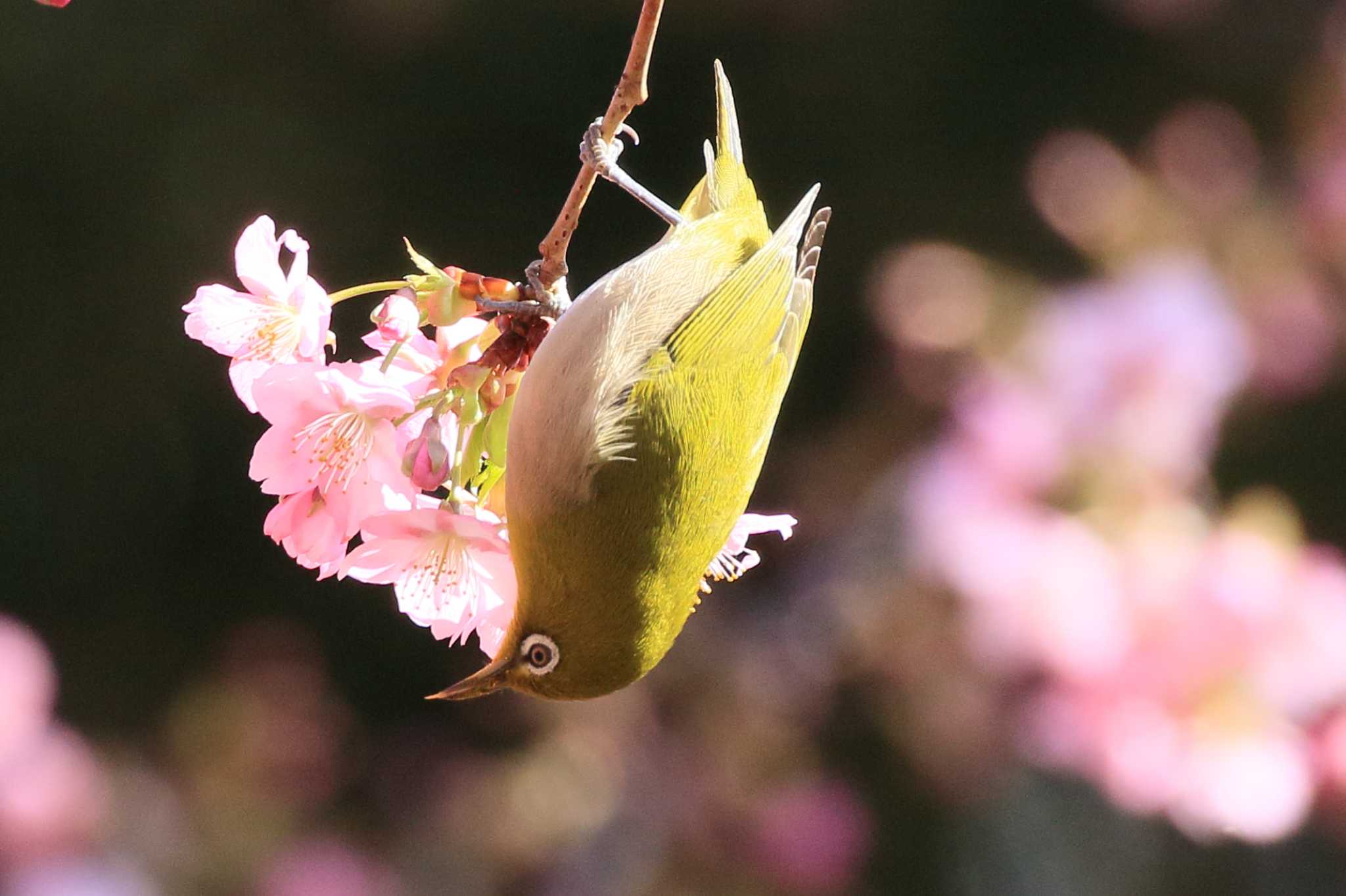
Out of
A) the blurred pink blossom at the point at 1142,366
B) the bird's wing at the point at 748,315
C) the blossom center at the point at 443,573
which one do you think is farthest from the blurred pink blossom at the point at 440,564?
the blurred pink blossom at the point at 1142,366

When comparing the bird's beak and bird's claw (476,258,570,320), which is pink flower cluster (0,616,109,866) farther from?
bird's claw (476,258,570,320)

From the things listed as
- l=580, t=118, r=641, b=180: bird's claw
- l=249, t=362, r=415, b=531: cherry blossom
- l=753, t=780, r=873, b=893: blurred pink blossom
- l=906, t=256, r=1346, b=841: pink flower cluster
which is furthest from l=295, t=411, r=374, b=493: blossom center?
l=753, t=780, r=873, b=893: blurred pink blossom

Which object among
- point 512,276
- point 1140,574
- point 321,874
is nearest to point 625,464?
point 1140,574

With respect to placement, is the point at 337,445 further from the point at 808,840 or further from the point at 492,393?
the point at 808,840

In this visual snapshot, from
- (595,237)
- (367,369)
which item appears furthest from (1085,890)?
(367,369)

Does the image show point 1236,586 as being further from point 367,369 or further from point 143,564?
point 143,564

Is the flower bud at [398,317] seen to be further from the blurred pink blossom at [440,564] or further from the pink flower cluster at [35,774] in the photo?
the pink flower cluster at [35,774]
